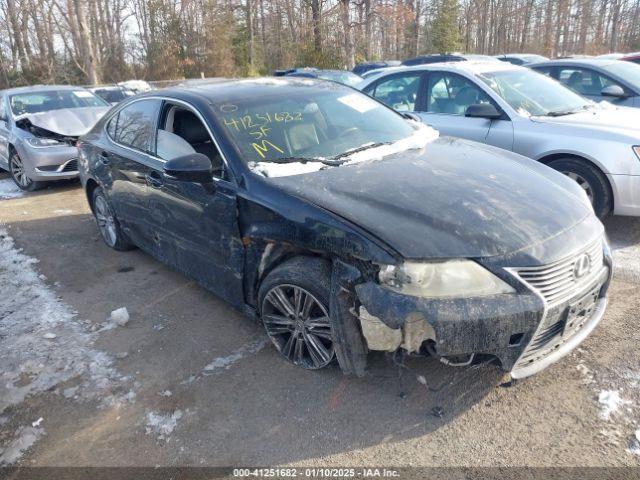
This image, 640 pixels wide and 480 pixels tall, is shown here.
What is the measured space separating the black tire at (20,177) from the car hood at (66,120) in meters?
0.67

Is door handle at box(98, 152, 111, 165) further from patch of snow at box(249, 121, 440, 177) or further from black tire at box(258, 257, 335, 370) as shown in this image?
black tire at box(258, 257, 335, 370)

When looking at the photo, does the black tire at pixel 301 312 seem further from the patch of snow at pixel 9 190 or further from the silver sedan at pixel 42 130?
the patch of snow at pixel 9 190

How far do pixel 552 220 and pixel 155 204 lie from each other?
2.86m

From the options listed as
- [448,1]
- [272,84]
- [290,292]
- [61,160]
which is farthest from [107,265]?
[448,1]

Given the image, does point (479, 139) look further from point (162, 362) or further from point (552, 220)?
point (162, 362)

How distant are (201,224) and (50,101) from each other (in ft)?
24.1

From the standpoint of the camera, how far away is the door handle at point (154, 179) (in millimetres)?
3803

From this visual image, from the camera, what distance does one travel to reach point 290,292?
2.94 metres

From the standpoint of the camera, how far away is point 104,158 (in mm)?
4707

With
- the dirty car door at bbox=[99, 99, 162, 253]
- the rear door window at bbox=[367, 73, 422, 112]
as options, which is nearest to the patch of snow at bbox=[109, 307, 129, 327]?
the dirty car door at bbox=[99, 99, 162, 253]

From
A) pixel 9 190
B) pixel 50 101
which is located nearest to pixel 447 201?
pixel 9 190

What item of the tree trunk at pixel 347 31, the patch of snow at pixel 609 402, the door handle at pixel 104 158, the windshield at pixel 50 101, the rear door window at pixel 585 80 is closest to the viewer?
the patch of snow at pixel 609 402

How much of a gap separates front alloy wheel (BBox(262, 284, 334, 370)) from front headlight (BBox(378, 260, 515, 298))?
54cm

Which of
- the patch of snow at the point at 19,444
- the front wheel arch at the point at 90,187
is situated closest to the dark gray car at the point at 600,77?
the front wheel arch at the point at 90,187
